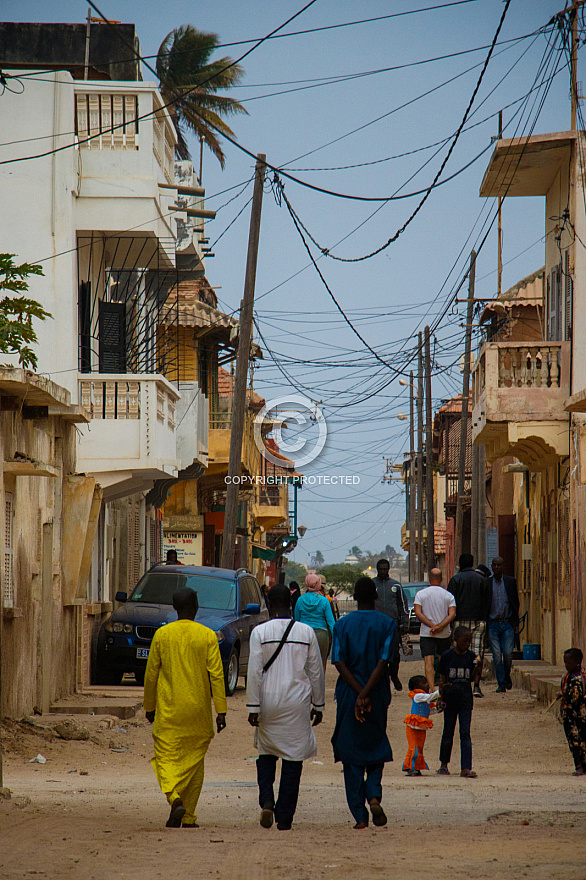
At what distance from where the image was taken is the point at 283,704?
26.8 ft

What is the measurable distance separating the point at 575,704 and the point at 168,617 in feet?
26.3

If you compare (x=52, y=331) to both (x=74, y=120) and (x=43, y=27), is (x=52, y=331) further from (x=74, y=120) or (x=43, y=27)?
(x=43, y=27)

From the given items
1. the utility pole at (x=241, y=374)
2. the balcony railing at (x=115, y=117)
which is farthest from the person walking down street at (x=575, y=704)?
the utility pole at (x=241, y=374)

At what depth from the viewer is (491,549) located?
3344 centimetres

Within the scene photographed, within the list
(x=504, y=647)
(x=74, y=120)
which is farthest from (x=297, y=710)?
(x=74, y=120)

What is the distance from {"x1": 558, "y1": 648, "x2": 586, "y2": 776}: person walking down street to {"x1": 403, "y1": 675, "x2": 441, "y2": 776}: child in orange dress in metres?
1.19

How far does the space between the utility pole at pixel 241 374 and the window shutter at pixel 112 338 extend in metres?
3.03

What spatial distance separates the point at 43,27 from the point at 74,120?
175 inches

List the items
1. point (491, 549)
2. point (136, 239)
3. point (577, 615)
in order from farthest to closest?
point (491, 549) < point (136, 239) < point (577, 615)

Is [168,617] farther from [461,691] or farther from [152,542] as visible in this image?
[152,542]

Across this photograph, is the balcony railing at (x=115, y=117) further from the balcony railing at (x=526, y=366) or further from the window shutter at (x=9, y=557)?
the window shutter at (x=9, y=557)

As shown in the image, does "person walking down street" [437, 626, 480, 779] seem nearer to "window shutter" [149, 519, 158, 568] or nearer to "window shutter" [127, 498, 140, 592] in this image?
"window shutter" [127, 498, 140, 592]

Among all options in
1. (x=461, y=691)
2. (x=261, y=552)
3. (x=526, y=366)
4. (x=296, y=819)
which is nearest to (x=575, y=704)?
(x=461, y=691)

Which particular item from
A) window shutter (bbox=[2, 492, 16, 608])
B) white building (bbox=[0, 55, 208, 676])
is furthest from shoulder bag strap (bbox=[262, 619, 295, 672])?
white building (bbox=[0, 55, 208, 676])
